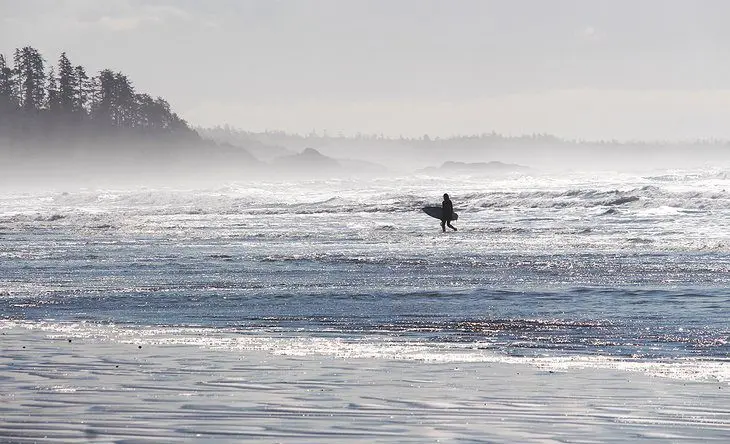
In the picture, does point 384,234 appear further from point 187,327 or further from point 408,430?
point 408,430

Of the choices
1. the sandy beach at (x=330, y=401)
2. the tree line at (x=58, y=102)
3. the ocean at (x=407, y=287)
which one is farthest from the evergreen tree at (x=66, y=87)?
the sandy beach at (x=330, y=401)

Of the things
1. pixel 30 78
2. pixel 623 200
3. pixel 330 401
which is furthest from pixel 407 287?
pixel 30 78

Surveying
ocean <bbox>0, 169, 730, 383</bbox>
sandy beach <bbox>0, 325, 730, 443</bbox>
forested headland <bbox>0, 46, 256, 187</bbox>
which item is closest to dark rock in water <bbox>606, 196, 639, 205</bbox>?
ocean <bbox>0, 169, 730, 383</bbox>

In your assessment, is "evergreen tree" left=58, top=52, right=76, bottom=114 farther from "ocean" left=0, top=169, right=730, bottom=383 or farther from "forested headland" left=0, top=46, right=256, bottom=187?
"ocean" left=0, top=169, right=730, bottom=383

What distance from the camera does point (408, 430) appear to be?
717 centimetres

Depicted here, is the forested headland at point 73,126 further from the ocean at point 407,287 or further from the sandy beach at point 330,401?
the sandy beach at point 330,401

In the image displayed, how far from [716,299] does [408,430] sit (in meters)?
9.18

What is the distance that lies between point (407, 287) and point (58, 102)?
13302 cm

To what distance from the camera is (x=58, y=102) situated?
14350cm

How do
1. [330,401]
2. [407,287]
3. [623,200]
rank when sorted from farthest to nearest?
1. [623,200]
2. [407,287]
3. [330,401]

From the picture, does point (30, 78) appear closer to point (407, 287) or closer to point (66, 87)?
point (66, 87)

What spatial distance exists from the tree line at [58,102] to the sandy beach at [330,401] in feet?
447

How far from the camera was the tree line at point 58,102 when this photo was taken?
14150 cm

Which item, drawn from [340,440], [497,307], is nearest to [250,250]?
[497,307]
